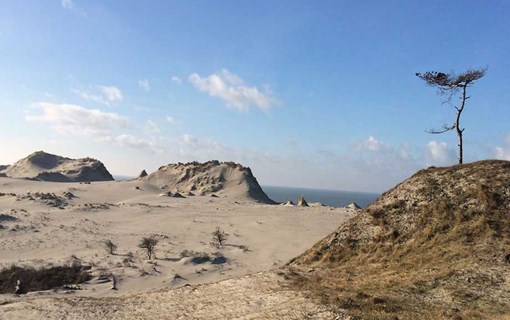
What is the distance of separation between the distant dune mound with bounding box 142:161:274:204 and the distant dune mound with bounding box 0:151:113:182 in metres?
23.1

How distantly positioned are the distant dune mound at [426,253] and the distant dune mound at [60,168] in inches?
3964

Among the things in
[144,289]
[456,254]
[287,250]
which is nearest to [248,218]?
[287,250]

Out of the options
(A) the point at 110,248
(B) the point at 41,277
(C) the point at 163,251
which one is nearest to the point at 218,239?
(C) the point at 163,251

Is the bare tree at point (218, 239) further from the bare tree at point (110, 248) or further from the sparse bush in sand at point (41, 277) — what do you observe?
the sparse bush in sand at point (41, 277)

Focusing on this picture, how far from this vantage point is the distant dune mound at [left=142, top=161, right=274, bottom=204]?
90.1 m

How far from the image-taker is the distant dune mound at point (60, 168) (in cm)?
11606

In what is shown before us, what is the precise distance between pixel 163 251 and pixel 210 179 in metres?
59.6

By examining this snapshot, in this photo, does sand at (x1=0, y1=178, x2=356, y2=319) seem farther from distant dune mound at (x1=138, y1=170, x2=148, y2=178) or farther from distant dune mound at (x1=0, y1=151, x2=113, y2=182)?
distant dune mound at (x1=0, y1=151, x2=113, y2=182)

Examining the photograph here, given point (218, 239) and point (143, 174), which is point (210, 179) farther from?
point (218, 239)

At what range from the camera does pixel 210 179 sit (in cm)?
9656

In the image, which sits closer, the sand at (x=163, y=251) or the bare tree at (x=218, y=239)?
the sand at (x=163, y=251)

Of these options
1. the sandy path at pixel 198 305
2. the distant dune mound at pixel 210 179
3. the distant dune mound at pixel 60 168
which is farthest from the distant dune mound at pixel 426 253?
the distant dune mound at pixel 60 168

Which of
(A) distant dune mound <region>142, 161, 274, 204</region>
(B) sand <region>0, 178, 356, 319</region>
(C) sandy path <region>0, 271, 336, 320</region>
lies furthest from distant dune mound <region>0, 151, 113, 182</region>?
(C) sandy path <region>0, 271, 336, 320</region>

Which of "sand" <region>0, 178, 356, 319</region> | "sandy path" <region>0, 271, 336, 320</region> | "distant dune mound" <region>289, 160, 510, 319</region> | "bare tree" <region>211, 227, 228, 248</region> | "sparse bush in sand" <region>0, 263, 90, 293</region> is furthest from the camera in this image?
"bare tree" <region>211, 227, 228, 248</region>
